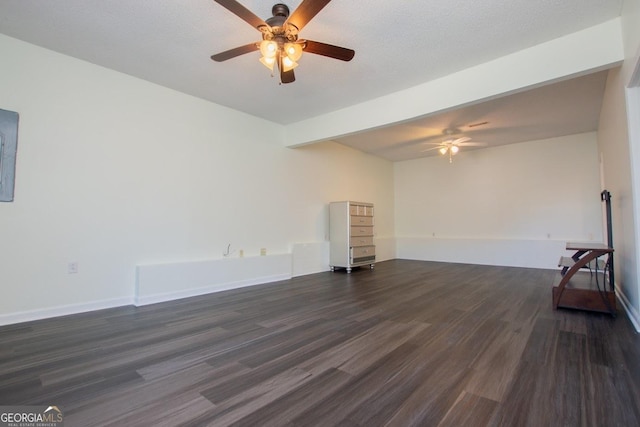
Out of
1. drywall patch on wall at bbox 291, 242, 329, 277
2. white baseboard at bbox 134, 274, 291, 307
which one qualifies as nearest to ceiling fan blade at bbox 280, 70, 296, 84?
white baseboard at bbox 134, 274, 291, 307

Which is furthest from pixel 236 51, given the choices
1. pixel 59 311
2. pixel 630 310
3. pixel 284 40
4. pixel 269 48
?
pixel 630 310

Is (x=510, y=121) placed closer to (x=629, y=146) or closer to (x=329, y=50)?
(x=629, y=146)

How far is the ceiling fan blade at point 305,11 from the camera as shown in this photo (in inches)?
Result: 74.3

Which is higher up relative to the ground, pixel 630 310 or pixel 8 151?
pixel 8 151

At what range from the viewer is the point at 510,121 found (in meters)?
4.89

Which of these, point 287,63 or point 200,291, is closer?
point 287,63

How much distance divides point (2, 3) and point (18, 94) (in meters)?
0.80

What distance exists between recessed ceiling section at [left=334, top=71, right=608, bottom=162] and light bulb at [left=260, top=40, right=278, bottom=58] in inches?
107

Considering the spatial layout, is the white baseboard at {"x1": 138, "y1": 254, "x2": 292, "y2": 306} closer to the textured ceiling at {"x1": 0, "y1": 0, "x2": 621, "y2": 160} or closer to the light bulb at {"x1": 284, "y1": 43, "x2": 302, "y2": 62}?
the textured ceiling at {"x1": 0, "y1": 0, "x2": 621, "y2": 160}

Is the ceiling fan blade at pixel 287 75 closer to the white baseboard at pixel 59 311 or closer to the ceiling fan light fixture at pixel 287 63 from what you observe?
the ceiling fan light fixture at pixel 287 63

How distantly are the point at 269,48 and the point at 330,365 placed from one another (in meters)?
2.38

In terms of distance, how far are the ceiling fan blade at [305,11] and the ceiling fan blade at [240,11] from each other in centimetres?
24

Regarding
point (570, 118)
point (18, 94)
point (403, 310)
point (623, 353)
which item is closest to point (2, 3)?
point (18, 94)

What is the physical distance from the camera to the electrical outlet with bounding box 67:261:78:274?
9.83 feet
